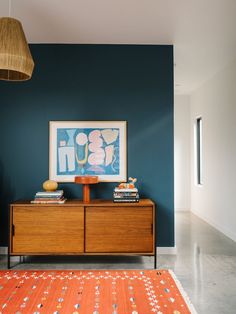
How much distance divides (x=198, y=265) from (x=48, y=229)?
1.74 m

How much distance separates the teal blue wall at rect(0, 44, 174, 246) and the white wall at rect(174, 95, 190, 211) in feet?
11.9

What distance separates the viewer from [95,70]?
437 cm

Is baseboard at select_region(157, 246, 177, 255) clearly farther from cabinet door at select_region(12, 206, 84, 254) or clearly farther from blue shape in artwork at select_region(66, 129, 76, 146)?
blue shape in artwork at select_region(66, 129, 76, 146)

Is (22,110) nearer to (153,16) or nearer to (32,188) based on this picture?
(32,188)

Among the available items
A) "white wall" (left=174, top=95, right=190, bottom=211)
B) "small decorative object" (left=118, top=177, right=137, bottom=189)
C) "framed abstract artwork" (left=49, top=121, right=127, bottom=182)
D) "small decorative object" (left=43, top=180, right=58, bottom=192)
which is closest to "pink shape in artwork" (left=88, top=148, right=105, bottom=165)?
"framed abstract artwork" (left=49, top=121, right=127, bottom=182)

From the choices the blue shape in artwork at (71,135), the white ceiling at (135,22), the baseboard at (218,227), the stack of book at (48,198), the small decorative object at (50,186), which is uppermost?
the white ceiling at (135,22)

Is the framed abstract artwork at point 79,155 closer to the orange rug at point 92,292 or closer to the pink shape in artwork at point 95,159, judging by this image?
the pink shape in artwork at point 95,159

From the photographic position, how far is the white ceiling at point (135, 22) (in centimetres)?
332

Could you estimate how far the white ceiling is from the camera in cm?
332

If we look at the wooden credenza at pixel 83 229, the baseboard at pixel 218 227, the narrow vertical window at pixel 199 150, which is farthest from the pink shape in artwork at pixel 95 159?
the narrow vertical window at pixel 199 150

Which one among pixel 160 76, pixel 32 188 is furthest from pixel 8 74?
pixel 160 76

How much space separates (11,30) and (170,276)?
2650mm

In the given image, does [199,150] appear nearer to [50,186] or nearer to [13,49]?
[50,186]

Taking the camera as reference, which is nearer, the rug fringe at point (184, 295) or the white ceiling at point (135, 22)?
the rug fringe at point (184, 295)
